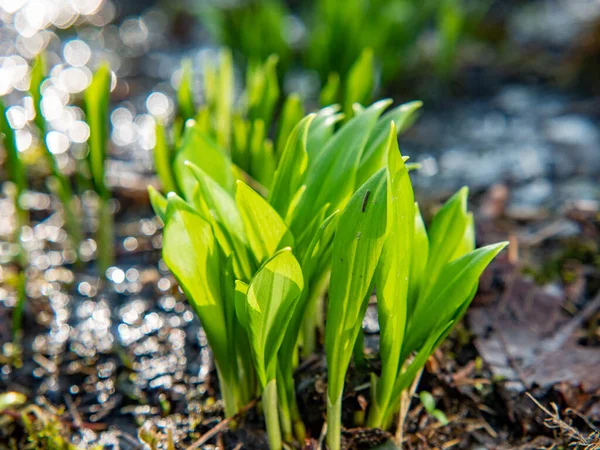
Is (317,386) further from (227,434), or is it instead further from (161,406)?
(161,406)

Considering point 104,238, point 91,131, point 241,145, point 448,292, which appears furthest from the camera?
point 104,238

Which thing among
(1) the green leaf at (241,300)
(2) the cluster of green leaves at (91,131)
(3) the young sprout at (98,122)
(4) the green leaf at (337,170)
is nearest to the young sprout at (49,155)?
(2) the cluster of green leaves at (91,131)

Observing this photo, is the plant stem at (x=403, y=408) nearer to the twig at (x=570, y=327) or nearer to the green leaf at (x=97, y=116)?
the twig at (x=570, y=327)

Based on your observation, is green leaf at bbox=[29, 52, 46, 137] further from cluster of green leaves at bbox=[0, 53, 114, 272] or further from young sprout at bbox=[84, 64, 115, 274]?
young sprout at bbox=[84, 64, 115, 274]

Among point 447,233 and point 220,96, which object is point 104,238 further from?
point 447,233

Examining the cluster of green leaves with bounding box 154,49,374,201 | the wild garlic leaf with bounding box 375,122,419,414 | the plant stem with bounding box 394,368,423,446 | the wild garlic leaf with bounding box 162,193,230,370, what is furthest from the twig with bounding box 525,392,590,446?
the cluster of green leaves with bounding box 154,49,374,201

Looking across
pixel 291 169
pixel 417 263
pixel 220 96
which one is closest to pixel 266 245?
pixel 291 169
